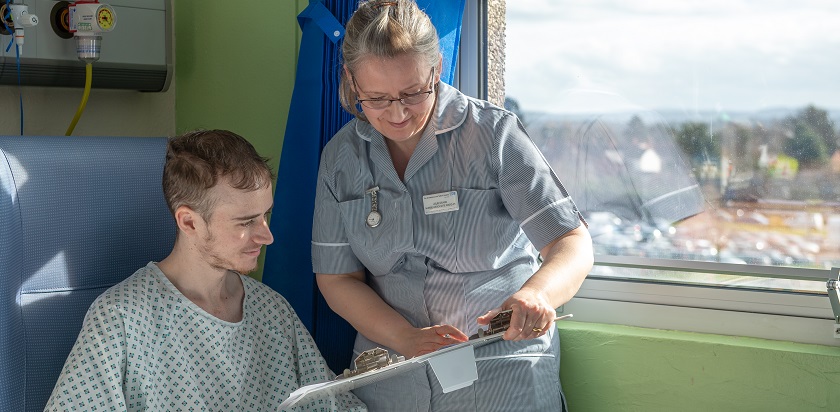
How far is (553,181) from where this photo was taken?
1.78m

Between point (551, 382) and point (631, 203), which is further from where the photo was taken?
point (631, 203)

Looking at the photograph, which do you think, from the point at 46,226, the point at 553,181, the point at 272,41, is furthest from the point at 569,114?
the point at 46,226

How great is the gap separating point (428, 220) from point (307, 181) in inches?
18.2

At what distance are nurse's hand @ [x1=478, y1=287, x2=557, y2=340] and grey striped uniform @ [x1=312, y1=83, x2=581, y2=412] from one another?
23 centimetres

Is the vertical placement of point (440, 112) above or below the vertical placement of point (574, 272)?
above

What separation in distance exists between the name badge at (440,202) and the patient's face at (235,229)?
1.09 ft

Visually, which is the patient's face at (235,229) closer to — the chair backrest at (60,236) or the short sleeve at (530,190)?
the chair backrest at (60,236)

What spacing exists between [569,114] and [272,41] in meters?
0.85

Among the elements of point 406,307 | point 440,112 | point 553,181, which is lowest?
point 406,307

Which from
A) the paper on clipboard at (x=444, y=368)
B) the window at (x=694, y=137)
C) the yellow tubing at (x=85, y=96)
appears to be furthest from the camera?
the yellow tubing at (x=85, y=96)

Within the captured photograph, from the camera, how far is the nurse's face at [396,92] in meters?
1.69

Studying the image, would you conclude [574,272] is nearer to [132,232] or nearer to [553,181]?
[553,181]

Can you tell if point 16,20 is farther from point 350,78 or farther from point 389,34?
point 389,34

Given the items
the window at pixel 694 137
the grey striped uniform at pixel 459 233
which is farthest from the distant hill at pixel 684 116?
the grey striped uniform at pixel 459 233
